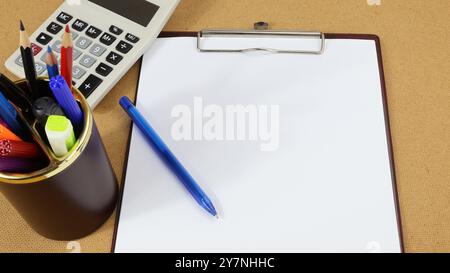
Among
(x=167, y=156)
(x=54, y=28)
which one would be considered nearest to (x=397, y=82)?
(x=167, y=156)

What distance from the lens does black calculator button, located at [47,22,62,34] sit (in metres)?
0.51

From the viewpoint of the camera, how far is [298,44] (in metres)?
→ 0.53

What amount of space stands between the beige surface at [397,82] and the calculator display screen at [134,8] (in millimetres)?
28

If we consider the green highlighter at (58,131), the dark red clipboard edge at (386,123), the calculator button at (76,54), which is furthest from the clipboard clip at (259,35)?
the green highlighter at (58,131)

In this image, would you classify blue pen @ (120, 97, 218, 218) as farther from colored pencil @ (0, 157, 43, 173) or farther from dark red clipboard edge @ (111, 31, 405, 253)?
colored pencil @ (0, 157, 43, 173)

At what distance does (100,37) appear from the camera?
510mm

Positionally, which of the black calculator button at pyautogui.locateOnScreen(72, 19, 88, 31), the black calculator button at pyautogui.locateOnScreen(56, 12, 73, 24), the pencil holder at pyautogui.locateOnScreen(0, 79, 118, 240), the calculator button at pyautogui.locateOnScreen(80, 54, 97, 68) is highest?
the black calculator button at pyautogui.locateOnScreen(56, 12, 73, 24)

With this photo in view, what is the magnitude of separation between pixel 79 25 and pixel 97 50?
38mm

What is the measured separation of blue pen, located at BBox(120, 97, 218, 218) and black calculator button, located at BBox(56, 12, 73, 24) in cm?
11

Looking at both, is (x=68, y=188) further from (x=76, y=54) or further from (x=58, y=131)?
(x=76, y=54)

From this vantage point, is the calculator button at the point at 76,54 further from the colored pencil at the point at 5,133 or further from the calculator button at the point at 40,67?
the colored pencil at the point at 5,133

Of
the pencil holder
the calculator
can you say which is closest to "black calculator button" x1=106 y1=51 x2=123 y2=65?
the calculator
